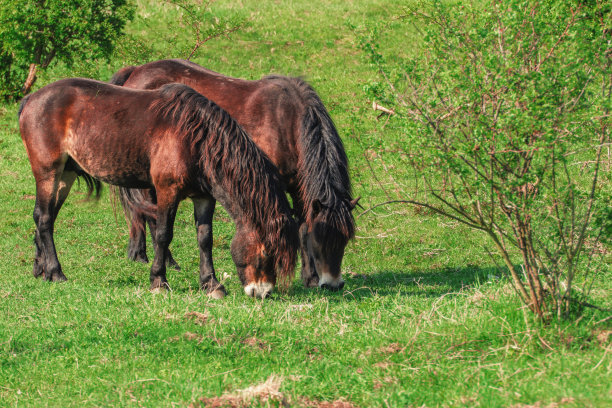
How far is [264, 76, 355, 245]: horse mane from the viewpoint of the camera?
7641 mm

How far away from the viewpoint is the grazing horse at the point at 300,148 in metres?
7.62

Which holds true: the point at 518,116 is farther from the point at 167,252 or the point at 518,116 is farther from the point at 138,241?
the point at 138,241

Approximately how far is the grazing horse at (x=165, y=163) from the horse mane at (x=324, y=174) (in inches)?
21.6

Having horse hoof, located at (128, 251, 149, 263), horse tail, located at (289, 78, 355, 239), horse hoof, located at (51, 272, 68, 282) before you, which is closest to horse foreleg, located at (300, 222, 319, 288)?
horse tail, located at (289, 78, 355, 239)

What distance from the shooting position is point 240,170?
7312mm

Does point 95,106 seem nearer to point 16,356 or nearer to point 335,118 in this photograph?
point 16,356

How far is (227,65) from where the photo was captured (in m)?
20.9

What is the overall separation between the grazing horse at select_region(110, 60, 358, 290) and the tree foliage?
19.0 ft

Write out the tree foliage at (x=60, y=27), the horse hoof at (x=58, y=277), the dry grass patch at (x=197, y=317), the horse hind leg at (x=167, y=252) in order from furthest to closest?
the tree foliage at (x=60, y=27), the horse hind leg at (x=167, y=252), the horse hoof at (x=58, y=277), the dry grass patch at (x=197, y=317)

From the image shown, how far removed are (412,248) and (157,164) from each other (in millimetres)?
4561

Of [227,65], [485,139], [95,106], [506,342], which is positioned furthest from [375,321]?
[227,65]

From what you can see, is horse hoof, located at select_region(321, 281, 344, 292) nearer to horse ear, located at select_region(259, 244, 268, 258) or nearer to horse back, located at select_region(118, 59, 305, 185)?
horse ear, located at select_region(259, 244, 268, 258)

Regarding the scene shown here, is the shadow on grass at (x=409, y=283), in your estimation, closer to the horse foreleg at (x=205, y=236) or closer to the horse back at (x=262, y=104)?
the horse foreleg at (x=205, y=236)

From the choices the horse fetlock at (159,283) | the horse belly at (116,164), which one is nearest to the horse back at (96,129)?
the horse belly at (116,164)
